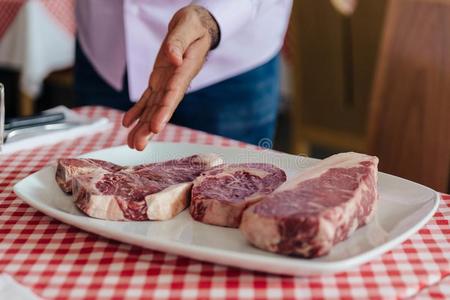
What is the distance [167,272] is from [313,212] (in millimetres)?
162

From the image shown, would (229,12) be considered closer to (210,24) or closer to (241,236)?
(210,24)

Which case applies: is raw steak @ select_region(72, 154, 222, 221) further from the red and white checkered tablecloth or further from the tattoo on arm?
the tattoo on arm

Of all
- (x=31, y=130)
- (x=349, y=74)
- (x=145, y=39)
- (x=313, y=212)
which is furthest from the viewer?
(x=349, y=74)

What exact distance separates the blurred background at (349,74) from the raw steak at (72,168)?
0.78 metres

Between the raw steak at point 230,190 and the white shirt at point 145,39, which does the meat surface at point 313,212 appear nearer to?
the raw steak at point 230,190

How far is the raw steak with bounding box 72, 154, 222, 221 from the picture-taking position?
2.80 feet

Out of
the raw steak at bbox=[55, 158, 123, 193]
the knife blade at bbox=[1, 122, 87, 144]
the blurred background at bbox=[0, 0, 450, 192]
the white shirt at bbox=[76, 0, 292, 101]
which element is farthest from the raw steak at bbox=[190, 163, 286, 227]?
the blurred background at bbox=[0, 0, 450, 192]

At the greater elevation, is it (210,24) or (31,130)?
(210,24)

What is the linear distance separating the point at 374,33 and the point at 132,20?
110cm

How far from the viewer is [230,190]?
Answer: 0.88 metres

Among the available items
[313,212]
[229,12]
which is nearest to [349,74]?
[229,12]

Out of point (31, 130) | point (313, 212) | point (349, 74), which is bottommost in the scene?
point (349, 74)

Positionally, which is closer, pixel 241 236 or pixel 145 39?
pixel 241 236

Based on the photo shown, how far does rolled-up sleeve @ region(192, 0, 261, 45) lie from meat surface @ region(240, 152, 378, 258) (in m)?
0.39
